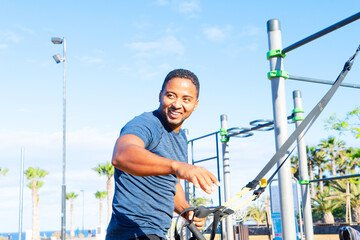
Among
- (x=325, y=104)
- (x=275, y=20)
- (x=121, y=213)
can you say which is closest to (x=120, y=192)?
(x=121, y=213)

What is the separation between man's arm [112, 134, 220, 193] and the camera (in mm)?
1446

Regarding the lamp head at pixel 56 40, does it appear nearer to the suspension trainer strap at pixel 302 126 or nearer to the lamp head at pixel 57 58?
the lamp head at pixel 57 58

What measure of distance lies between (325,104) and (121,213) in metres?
1.34

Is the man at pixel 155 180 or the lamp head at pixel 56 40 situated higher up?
the lamp head at pixel 56 40

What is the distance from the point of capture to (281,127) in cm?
511

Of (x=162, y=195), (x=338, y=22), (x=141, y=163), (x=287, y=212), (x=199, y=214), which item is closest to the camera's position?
(x=141, y=163)

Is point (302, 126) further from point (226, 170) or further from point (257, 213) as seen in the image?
point (257, 213)

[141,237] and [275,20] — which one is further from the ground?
[275,20]

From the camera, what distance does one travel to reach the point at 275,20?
17.3 feet

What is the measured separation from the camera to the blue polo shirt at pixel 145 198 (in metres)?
2.11

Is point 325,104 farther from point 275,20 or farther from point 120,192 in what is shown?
point 275,20

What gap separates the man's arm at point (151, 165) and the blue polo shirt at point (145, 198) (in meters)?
0.30

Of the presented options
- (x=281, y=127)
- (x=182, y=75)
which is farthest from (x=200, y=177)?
(x=281, y=127)

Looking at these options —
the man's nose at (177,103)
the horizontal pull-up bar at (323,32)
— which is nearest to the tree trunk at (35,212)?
the horizontal pull-up bar at (323,32)
